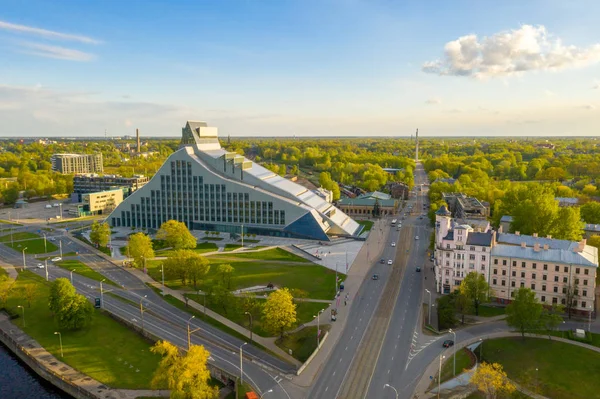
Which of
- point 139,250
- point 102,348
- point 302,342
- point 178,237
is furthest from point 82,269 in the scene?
point 302,342

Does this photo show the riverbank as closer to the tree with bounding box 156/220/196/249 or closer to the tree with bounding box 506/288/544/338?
the tree with bounding box 156/220/196/249

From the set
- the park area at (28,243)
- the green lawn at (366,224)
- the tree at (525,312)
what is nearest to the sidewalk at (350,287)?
the green lawn at (366,224)

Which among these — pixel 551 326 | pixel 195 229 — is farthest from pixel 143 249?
pixel 551 326

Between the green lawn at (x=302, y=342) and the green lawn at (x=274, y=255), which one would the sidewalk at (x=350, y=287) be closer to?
the green lawn at (x=302, y=342)

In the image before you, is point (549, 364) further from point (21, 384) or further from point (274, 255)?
point (21, 384)

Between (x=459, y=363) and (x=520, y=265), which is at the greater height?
(x=520, y=265)

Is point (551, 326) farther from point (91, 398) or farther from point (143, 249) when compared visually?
point (143, 249)
